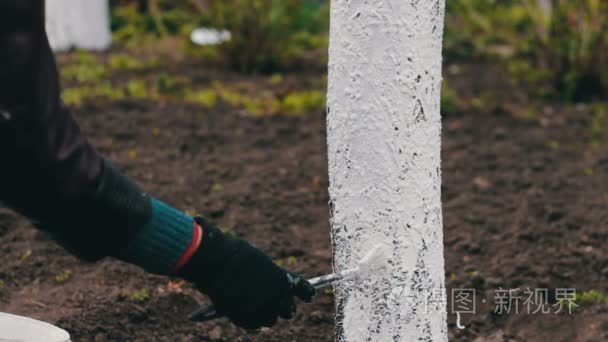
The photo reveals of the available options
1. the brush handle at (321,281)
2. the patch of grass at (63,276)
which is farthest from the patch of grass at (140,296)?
the brush handle at (321,281)

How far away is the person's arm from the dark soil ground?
608 millimetres

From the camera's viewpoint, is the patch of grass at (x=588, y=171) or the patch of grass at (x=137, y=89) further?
the patch of grass at (x=137, y=89)

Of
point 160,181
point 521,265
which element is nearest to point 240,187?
point 160,181

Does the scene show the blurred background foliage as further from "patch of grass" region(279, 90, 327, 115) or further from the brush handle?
the brush handle

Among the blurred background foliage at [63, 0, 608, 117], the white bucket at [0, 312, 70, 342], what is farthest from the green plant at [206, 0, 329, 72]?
the white bucket at [0, 312, 70, 342]

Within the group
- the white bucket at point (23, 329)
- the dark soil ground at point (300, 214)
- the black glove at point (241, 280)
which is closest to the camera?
the white bucket at point (23, 329)

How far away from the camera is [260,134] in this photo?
184 inches

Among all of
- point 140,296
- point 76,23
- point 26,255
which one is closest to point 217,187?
point 26,255

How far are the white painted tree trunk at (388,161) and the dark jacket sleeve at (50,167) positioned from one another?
1.65 feet

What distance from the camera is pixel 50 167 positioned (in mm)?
1579

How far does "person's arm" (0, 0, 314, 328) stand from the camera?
59.2 inches

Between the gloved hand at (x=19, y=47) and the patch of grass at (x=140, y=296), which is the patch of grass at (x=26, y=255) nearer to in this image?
the patch of grass at (x=140, y=296)

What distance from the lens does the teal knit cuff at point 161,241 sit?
1814 mm

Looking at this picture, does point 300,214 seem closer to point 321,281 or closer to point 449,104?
point 321,281
